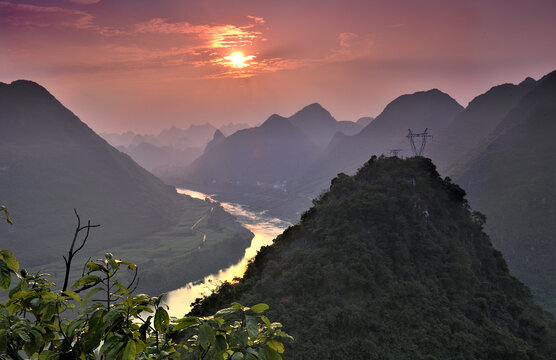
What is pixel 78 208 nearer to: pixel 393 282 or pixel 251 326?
pixel 393 282

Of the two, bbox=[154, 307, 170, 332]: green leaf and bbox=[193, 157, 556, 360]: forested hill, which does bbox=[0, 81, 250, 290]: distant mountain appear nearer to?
bbox=[193, 157, 556, 360]: forested hill

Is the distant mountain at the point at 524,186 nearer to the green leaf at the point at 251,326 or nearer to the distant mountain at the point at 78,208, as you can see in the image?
the distant mountain at the point at 78,208

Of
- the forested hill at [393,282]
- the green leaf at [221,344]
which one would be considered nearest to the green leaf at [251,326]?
the green leaf at [221,344]

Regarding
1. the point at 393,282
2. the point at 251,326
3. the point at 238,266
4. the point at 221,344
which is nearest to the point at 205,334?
the point at 221,344

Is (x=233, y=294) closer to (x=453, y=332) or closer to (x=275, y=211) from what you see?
(x=453, y=332)

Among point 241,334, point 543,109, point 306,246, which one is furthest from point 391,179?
point 543,109

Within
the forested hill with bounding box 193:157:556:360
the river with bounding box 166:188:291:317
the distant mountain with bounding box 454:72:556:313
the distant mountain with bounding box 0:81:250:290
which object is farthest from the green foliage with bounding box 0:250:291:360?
the distant mountain with bounding box 0:81:250:290
